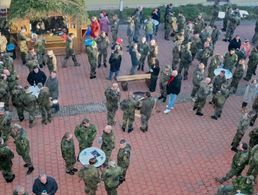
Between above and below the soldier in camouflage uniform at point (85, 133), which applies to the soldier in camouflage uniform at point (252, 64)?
above

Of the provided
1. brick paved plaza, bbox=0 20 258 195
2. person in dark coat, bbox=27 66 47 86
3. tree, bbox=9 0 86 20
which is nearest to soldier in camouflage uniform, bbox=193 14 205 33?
brick paved plaza, bbox=0 20 258 195

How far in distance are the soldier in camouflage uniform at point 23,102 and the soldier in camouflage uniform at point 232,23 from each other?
11.4 metres

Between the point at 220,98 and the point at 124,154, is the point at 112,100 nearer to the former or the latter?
the point at 124,154

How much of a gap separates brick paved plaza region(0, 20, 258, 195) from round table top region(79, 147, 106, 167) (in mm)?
1093

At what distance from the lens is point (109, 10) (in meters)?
23.6

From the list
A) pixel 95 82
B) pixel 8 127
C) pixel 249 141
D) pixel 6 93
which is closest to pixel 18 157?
pixel 8 127

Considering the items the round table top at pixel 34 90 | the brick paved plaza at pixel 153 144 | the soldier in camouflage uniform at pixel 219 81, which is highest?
the soldier in camouflage uniform at pixel 219 81

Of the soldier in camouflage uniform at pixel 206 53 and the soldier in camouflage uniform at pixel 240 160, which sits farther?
the soldier in camouflage uniform at pixel 206 53

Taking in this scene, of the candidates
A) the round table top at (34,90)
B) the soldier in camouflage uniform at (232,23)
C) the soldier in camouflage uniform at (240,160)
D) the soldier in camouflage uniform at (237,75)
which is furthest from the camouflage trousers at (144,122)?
the soldier in camouflage uniform at (232,23)

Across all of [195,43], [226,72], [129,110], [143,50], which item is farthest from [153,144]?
[195,43]

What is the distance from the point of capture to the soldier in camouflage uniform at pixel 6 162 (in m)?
10.8

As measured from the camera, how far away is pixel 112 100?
13.6 m

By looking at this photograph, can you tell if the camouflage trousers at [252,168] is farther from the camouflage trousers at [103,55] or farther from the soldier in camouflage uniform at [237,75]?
the camouflage trousers at [103,55]

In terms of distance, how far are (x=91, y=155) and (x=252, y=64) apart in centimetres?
887
